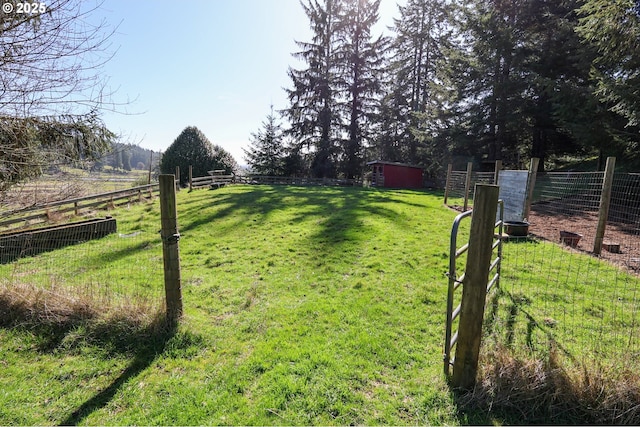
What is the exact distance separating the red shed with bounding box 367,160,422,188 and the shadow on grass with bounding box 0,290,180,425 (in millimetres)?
21639

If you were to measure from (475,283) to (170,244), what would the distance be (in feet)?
9.74

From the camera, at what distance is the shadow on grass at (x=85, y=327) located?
114 inches

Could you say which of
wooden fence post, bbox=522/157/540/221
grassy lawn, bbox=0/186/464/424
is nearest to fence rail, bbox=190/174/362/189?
wooden fence post, bbox=522/157/540/221

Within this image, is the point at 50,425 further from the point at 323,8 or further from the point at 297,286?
the point at 323,8

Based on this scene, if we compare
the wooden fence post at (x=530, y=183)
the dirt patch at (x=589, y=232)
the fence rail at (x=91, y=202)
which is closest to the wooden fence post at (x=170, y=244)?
the fence rail at (x=91, y=202)

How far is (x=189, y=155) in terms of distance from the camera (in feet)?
73.7

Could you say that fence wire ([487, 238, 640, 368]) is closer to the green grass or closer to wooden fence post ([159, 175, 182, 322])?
the green grass

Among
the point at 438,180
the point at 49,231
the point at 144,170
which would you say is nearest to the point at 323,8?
the point at 438,180

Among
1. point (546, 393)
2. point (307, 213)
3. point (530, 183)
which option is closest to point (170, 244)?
point (546, 393)

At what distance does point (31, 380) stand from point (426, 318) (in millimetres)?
3860

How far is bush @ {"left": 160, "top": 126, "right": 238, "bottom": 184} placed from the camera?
2242 centimetres

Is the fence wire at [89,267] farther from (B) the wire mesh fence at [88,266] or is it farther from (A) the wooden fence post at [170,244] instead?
(A) the wooden fence post at [170,244]

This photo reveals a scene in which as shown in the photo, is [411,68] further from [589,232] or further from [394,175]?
[589,232]

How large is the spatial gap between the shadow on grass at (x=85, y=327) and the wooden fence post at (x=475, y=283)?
2.59m
